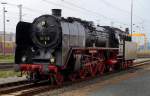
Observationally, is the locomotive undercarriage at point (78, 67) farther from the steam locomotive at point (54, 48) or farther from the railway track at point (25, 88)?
the railway track at point (25, 88)

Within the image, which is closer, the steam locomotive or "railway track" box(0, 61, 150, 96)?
"railway track" box(0, 61, 150, 96)

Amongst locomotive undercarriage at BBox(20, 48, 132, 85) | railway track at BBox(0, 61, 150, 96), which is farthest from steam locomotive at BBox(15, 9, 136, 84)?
railway track at BBox(0, 61, 150, 96)

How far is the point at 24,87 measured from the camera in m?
15.3

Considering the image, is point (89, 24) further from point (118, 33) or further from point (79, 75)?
point (118, 33)

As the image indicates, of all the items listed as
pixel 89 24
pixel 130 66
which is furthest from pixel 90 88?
pixel 130 66

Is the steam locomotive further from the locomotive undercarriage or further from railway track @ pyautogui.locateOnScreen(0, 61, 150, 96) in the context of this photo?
railway track @ pyautogui.locateOnScreen(0, 61, 150, 96)

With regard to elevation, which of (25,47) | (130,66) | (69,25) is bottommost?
(130,66)

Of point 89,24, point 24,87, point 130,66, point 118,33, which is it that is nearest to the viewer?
point 24,87

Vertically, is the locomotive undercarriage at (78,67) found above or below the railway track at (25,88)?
above

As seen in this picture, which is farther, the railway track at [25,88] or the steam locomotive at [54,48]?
the steam locomotive at [54,48]

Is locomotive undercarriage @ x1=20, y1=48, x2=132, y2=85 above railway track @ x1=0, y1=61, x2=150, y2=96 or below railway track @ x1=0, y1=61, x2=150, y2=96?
above

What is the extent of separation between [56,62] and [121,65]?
512 inches

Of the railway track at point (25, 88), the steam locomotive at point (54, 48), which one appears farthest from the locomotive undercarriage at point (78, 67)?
the railway track at point (25, 88)

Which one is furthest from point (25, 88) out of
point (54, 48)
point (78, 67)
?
point (78, 67)
